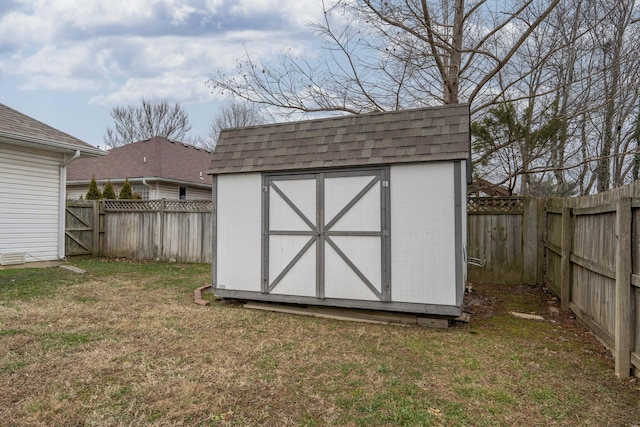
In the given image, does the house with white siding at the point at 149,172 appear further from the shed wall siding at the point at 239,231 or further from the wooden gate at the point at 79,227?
the shed wall siding at the point at 239,231

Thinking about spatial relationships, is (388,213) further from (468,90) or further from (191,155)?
(191,155)

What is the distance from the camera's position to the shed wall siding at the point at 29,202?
789 cm

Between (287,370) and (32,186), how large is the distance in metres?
8.03

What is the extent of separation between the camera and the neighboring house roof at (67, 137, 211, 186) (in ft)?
49.2

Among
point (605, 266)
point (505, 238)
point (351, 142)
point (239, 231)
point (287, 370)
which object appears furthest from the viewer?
point (505, 238)

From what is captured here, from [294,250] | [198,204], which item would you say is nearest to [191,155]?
[198,204]

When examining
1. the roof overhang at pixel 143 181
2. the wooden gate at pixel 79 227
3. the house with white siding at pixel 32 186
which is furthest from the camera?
the roof overhang at pixel 143 181

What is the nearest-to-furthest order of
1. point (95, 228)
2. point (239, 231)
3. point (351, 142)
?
1. point (351, 142)
2. point (239, 231)
3. point (95, 228)

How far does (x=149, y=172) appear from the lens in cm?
1470

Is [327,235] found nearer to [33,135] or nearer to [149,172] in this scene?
[33,135]

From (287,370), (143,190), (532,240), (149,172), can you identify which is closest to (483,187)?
(532,240)

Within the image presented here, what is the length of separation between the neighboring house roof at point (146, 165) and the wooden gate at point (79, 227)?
4.05 m

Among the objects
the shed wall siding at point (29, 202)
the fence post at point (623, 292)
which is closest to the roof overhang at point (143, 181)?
the shed wall siding at point (29, 202)

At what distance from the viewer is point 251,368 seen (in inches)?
128
